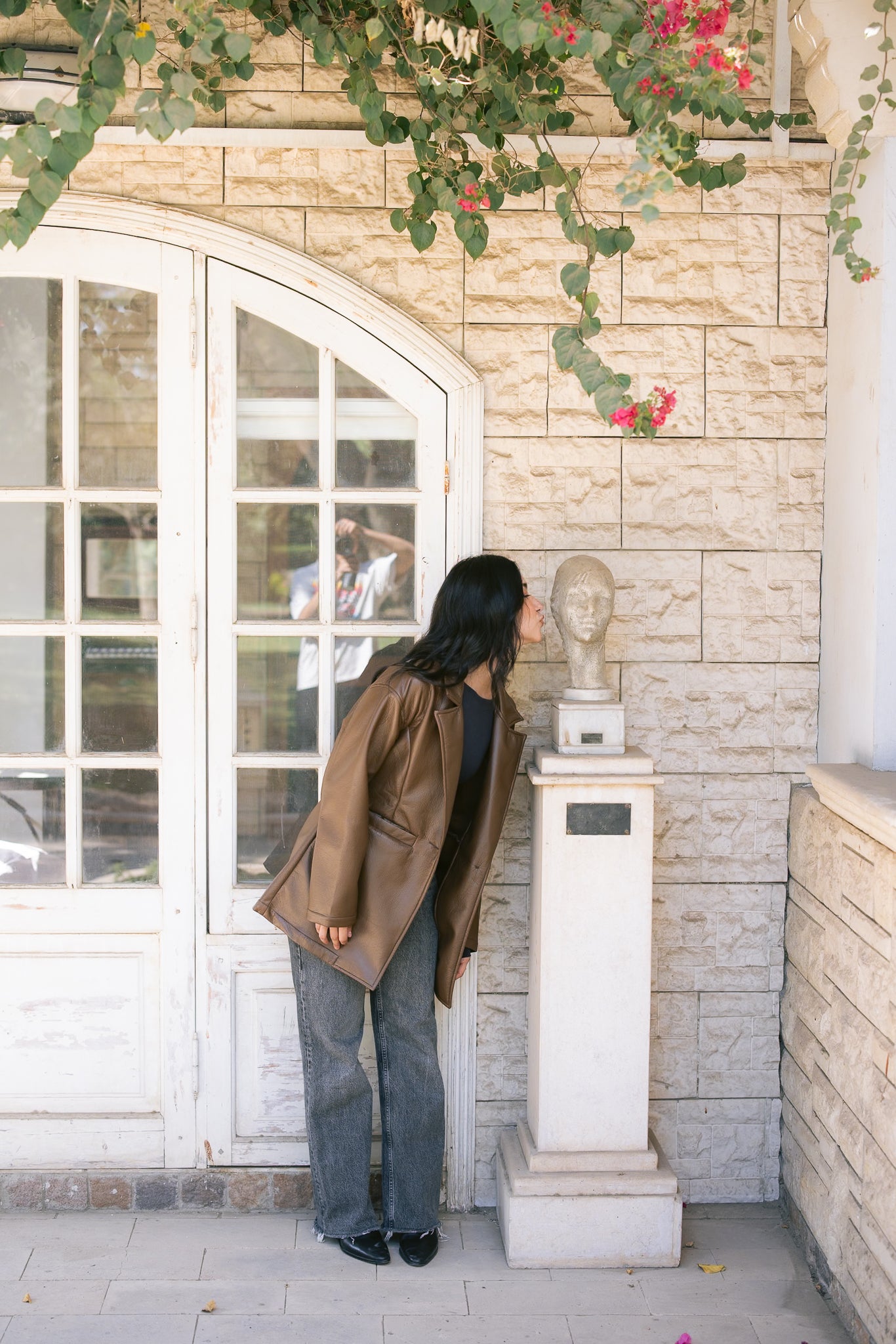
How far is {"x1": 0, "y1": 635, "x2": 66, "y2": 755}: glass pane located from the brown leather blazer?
831 mm

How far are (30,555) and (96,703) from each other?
458 millimetres

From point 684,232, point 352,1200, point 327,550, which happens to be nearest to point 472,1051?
point 352,1200

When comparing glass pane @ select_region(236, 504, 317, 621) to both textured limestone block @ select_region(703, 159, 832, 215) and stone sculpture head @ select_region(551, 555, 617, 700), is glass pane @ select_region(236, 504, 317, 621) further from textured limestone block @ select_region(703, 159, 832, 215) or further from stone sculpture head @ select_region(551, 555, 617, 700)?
textured limestone block @ select_region(703, 159, 832, 215)

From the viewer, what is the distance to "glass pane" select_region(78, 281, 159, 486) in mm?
3342

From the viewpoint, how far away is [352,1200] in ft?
10.4

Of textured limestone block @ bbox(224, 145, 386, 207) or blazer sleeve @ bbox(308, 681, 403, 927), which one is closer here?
blazer sleeve @ bbox(308, 681, 403, 927)

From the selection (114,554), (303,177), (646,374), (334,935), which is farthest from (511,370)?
(334,935)

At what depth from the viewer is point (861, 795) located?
9.20ft

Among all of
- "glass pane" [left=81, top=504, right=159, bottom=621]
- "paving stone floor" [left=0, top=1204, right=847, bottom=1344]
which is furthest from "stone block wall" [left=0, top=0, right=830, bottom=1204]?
"glass pane" [left=81, top=504, right=159, bottom=621]

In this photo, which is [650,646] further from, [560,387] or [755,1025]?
[755,1025]

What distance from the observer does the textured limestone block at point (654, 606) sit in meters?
3.42

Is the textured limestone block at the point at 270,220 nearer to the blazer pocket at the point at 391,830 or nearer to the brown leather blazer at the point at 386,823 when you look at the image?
the brown leather blazer at the point at 386,823

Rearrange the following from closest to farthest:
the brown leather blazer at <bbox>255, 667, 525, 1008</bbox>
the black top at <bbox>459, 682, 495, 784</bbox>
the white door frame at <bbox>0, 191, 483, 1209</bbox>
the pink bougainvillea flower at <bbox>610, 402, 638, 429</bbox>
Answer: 1. the pink bougainvillea flower at <bbox>610, 402, 638, 429</bbox>
2. the brown leather blazer at <bbox>255, 667, 525, 1008</bbox>
3. the black top at <bbox>459, 682, 495, 784</bbox>
4. the white door frame at <bbox>0, 191, 483, 1209</bbox>

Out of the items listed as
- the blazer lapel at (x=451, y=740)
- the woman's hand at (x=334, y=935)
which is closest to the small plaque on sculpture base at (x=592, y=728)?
the blazer lapel at (x=451, y=740)
